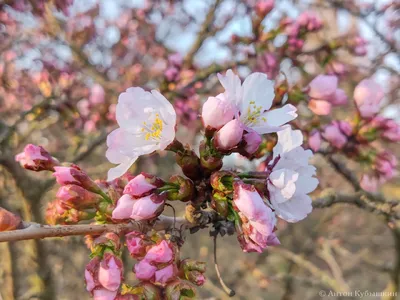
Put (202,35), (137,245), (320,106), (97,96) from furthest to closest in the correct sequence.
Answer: (202,35) < (97,96) < (320,106) < (137,245)

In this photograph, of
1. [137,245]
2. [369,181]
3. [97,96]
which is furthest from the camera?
[97,96]

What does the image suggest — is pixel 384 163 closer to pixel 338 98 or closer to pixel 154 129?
pixel 338 98

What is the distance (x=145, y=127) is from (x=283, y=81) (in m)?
0.96

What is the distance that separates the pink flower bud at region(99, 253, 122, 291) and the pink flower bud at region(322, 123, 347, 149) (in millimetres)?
1395

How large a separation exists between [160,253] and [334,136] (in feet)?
4.34

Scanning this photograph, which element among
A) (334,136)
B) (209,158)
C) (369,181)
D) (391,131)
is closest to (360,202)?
(334,136)

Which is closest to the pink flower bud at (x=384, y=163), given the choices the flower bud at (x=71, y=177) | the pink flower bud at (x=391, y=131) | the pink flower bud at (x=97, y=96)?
the pink flower bud at (x=391, y=131)

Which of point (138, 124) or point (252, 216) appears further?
point (138, 124)

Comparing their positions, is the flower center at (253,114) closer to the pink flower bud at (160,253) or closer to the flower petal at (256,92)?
the flower petal at (256,92)

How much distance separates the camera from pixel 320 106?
213 centimetres

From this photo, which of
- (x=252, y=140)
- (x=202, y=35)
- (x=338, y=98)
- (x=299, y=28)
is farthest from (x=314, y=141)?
(x=202, y=35)

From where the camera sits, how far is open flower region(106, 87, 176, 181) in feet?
4.31

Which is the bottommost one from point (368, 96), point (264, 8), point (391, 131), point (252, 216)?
point (391, 131)

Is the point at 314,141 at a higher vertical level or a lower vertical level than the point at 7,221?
lower
